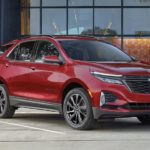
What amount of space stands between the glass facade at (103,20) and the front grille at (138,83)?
1498 cm

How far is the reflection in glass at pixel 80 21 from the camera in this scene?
25.7 m

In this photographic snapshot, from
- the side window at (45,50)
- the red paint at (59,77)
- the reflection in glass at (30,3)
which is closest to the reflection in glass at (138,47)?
the reflection in glass at (30,3)

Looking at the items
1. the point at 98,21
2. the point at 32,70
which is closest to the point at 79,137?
the point at 32,70

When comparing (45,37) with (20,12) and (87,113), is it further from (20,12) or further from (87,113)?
(20,12)

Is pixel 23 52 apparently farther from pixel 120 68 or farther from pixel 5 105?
pixel 120 68

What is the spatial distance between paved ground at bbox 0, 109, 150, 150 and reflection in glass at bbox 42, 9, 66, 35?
43.9 ft

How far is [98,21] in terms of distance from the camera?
Answer: 84.5ft

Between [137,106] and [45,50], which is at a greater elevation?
[45,50]

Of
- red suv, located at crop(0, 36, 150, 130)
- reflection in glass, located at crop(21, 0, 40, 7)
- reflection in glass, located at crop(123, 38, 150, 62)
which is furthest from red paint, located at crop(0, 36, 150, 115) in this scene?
reflection in glass, located at crop(21, 0, 40, 7)

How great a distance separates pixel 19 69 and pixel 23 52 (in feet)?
1.42

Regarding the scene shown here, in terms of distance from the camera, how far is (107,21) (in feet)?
84.1

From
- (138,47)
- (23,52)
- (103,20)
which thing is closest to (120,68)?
(23,52)

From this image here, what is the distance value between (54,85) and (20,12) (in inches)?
618

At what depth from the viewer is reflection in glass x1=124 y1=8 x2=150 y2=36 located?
2547 centimetres
